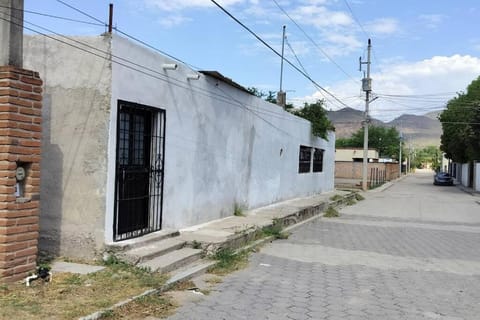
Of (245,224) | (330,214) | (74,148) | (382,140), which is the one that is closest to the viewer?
(74,148)

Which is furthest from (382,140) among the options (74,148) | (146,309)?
(146,309)

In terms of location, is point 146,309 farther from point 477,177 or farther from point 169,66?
point 477,177

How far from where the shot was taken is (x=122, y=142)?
310 inches

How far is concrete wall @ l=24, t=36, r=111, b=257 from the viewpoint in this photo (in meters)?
7.17

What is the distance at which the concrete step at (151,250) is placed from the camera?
6.98 meters

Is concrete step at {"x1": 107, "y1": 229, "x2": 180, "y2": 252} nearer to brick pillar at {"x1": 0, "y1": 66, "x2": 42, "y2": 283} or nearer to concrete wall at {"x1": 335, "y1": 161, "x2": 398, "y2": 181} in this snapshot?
brick pillar at {"x1": 0, "y1": 66, "x2": 42, "y2": 283}

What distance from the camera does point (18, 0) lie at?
19.0ft

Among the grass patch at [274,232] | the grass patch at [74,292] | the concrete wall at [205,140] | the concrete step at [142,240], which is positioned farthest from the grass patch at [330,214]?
the grass patch at [74,292]

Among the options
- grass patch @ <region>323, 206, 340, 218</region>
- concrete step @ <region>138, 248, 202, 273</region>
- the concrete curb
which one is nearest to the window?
the concrete curb

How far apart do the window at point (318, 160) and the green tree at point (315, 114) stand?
1.13 metres

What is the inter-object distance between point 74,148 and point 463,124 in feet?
120

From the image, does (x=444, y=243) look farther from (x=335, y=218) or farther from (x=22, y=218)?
(x=22, y=218)

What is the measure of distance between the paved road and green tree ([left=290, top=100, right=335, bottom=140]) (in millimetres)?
8275

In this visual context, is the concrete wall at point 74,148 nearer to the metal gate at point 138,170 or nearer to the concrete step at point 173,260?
the metal gate at point 138,170
